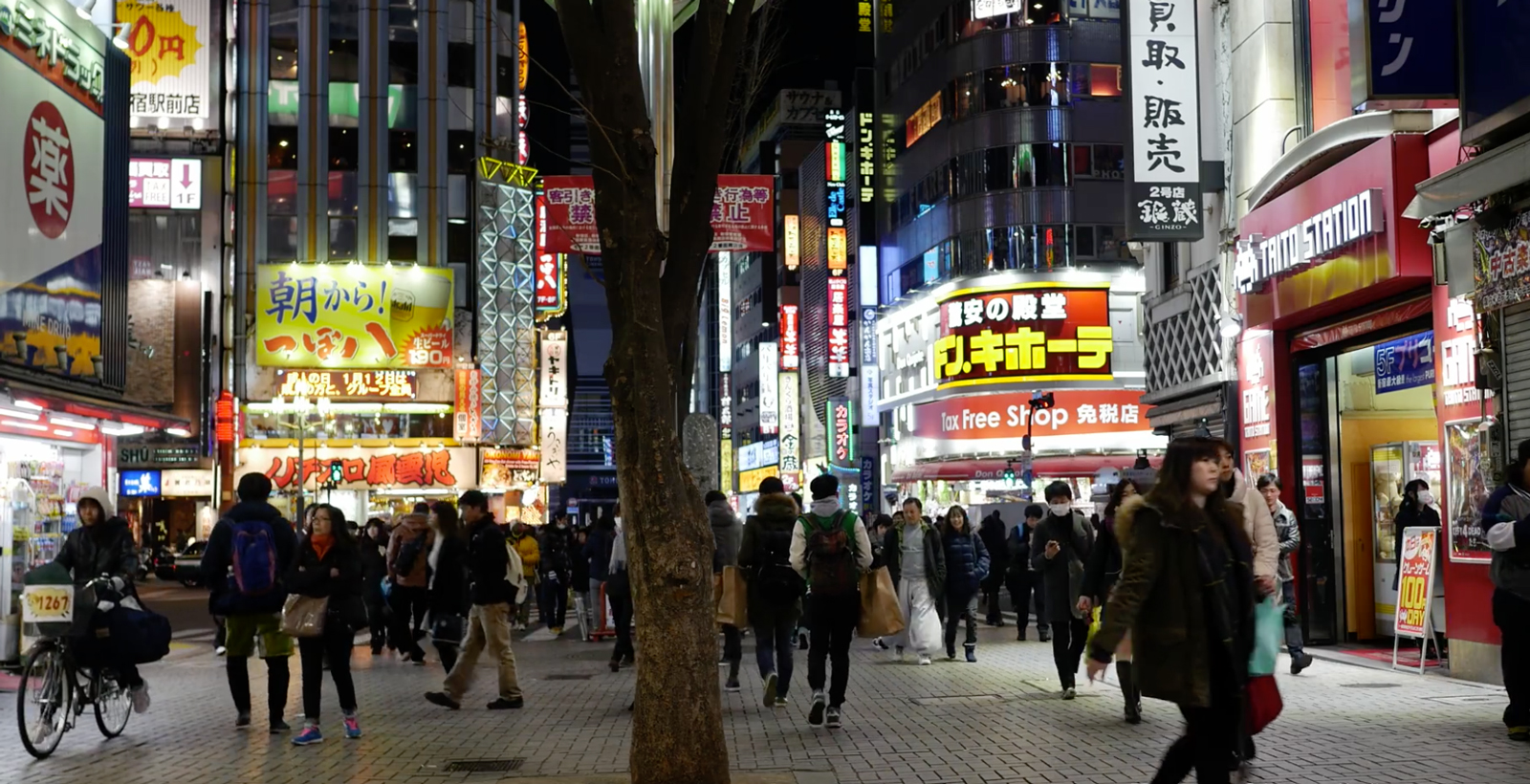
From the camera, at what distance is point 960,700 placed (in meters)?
13.0

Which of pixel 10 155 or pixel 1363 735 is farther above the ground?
pixel 10 155

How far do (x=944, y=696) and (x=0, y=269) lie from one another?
11308 mm

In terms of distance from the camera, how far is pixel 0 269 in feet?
54.3

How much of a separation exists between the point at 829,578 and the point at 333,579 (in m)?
3.67

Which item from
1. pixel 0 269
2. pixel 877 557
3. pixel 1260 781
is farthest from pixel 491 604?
pixel 0 269

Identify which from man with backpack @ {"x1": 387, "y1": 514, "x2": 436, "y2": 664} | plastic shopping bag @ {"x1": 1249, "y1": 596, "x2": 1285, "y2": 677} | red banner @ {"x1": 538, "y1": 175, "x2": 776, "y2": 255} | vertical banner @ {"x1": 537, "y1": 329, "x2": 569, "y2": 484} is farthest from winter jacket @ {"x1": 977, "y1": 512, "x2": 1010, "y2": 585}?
vertical banner @ {"x1": 537, "y1": 329, "x2": 569, "y2": 484}

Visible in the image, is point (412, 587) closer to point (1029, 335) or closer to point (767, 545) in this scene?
point (767, 545)

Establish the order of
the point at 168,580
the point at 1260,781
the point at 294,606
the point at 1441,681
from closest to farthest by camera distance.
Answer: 1. the point at 1260,781
2. the point at 294,606
3. the point at 1441,681
4. the point at 168,580

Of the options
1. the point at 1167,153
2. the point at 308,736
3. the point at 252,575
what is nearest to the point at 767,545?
the point at 308,736

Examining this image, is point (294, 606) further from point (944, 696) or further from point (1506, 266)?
point (1506, 266)

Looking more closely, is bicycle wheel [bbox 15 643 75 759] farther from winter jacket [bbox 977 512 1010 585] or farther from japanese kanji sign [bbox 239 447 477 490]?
japanese kanji sign [bbox 239 447 477 490]

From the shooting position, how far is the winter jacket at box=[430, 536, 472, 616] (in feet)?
43.7

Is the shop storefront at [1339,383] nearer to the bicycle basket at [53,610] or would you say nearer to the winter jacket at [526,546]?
the winter jacket at [526,546]

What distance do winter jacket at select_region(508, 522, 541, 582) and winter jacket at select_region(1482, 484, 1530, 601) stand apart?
45.6 ft
